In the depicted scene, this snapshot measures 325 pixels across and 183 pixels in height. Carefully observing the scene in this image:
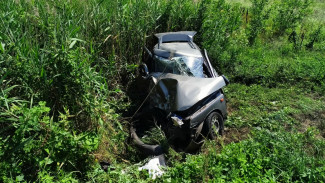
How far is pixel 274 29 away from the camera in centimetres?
1116

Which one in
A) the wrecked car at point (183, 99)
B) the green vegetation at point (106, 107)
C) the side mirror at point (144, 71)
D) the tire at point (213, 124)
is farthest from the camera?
the side mirror at point (144, 71)

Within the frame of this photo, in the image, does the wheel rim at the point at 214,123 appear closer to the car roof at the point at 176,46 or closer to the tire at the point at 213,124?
the tire at the point at 213,124

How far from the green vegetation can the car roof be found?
1.66 ft

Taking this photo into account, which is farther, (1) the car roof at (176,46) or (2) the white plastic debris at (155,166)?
(1) the car roof at (176,46)

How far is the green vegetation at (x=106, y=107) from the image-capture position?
12.5 feet

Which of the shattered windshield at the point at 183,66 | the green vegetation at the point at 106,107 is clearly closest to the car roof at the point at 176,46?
the shattered windshield at the point at 183,66

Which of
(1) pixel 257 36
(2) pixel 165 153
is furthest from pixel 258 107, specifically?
(1) pixel 257 36

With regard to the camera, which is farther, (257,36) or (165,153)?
(257,36)

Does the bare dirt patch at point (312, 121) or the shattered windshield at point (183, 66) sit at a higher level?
the shattered windshield at point (183, 66)

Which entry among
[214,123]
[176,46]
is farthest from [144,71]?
[214,123]

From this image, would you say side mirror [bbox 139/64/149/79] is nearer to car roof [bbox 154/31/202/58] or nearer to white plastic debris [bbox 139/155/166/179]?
car roof [bbox 154/31/202/58]

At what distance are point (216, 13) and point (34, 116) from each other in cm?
645

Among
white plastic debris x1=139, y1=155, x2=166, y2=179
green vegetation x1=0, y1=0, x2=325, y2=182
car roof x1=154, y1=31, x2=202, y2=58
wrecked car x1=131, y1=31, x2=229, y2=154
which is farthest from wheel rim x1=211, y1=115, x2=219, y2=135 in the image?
car roof x1=154, y1=31, x2=202, y2=58

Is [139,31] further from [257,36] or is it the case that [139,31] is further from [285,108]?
[257,36]
